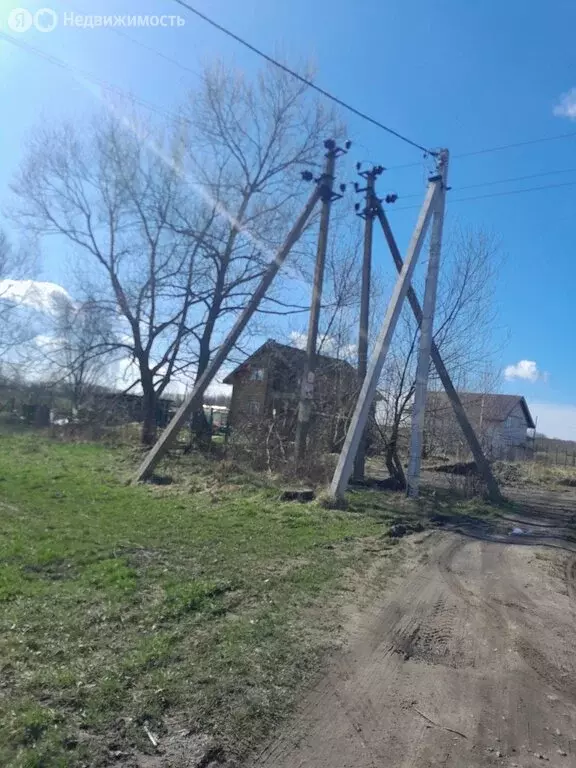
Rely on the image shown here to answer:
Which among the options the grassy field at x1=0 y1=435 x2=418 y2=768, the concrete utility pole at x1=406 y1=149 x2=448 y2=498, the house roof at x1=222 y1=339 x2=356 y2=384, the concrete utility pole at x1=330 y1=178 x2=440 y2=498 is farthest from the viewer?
the house roof at x1=222 y1=339 x2=356 y2=384

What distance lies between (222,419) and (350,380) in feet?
49.9

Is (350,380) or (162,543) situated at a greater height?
(350,380)

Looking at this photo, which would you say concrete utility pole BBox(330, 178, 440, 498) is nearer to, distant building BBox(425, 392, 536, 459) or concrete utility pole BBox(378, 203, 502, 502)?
concrete utility pole BBox(378, 203, 502, 502)

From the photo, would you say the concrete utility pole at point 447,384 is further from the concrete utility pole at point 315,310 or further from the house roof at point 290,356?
the house roof at point 290,356

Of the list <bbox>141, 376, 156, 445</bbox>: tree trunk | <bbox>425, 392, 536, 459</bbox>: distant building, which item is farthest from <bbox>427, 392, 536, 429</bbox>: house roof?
<bbox>141, 376, 156, 445</bbox>: tree trunk

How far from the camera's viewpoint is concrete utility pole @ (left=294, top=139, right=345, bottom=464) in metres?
15.2

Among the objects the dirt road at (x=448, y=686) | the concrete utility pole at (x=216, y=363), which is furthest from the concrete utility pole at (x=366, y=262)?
the dirt road at (x=448, y=686)

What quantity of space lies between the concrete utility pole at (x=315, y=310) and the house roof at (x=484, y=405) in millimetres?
Answer: 5264

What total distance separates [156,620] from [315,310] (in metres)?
10.9

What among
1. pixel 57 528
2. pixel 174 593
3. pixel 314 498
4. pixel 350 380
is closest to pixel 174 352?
pixel 350 380

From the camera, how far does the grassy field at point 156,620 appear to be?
3492 millimetres

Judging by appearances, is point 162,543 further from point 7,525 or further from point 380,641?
point 380,641

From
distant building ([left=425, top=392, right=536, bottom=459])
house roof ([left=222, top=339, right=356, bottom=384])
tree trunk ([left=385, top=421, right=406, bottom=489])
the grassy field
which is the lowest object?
the grassy field

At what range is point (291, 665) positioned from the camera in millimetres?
4523
